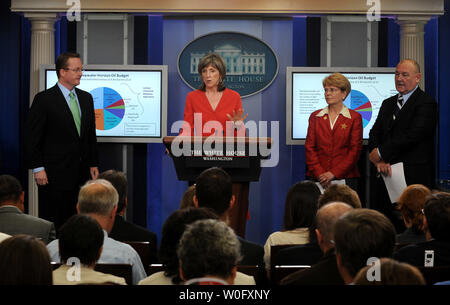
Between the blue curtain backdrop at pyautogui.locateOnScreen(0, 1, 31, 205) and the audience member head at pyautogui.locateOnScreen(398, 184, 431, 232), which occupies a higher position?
the blue curtain backdrop at pyautogui.locateOnScreen(0, 1, 31, 205)

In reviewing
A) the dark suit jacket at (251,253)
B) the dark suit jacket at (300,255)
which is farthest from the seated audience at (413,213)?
the dark suit jacket at (251,253)

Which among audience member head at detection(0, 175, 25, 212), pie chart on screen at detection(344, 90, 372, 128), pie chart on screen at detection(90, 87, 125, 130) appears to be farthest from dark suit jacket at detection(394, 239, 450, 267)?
pie chart on screen at detection(90, 87, 125, 130)

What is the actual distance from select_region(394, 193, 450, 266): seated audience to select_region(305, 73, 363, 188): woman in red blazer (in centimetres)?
232

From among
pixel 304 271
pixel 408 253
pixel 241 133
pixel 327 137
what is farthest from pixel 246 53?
pixel 304 271

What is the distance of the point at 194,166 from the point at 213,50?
99.4 inches

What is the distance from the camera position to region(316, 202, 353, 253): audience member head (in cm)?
251

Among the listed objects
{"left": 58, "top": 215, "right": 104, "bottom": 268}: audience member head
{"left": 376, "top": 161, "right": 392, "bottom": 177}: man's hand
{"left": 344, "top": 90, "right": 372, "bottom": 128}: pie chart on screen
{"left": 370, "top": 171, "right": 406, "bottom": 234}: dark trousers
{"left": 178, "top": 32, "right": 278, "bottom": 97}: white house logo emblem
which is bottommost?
{"left": 370, "top": 171, "right": 406, "bottom": 234}: dark trousers

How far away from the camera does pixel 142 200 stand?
6.62 metres

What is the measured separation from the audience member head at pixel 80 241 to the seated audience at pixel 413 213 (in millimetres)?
1882

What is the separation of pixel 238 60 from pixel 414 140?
7.15ft

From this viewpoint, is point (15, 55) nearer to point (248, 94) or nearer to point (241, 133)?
point (248, 94)

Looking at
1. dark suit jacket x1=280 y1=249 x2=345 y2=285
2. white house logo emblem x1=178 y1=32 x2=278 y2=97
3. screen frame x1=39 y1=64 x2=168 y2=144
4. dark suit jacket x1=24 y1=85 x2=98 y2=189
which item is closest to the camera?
dark suit jacket x1=280 y1=249 x2=345 y2=285

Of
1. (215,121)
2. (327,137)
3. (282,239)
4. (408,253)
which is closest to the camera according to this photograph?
(408,253)

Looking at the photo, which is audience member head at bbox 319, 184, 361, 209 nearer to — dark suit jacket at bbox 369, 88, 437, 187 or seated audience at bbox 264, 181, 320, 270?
seated audience at bbox 264, 181, 320, 270
